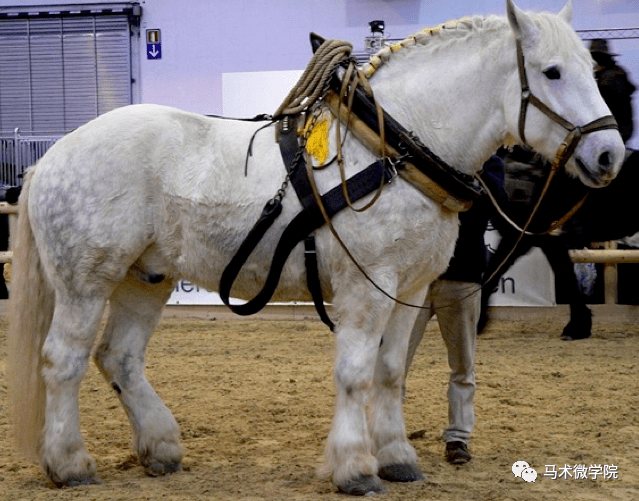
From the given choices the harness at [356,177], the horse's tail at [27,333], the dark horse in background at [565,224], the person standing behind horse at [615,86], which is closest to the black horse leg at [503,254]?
the dark horse in background at [565,224]

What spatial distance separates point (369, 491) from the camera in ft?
12.2

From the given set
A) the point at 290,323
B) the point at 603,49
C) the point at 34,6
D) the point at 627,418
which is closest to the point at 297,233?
the point at 627,418

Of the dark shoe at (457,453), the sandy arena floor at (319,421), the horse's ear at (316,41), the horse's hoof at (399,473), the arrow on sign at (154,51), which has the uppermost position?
the arrow on sign at (154,51)

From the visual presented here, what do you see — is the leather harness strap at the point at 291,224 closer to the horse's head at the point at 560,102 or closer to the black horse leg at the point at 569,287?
the horse's head at the point at 560,102

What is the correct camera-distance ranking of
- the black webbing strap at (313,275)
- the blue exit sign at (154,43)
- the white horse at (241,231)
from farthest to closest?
1. the blue exit sign at (154,43)
2. the black webbing strap at (313,275)
3. the white horse at (241,231)

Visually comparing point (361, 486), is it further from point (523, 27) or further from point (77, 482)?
point (523, 27)

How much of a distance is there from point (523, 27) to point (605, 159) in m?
0.65

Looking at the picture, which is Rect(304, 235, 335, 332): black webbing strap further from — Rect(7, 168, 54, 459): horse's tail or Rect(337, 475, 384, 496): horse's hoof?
Rect(7, 168, 54, 459): horse's tail

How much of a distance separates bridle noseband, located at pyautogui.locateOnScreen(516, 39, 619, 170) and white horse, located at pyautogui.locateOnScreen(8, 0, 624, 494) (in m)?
0.03

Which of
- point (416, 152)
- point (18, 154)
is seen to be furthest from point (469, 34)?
point (18, 154)

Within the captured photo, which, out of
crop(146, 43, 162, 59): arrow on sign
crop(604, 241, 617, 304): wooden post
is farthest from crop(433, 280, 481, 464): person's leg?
crop(146, 43, 162, 59): arrow on sign

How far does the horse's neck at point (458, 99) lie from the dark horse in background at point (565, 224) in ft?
14.6

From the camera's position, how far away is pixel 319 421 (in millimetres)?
5250

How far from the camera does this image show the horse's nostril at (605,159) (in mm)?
3430
